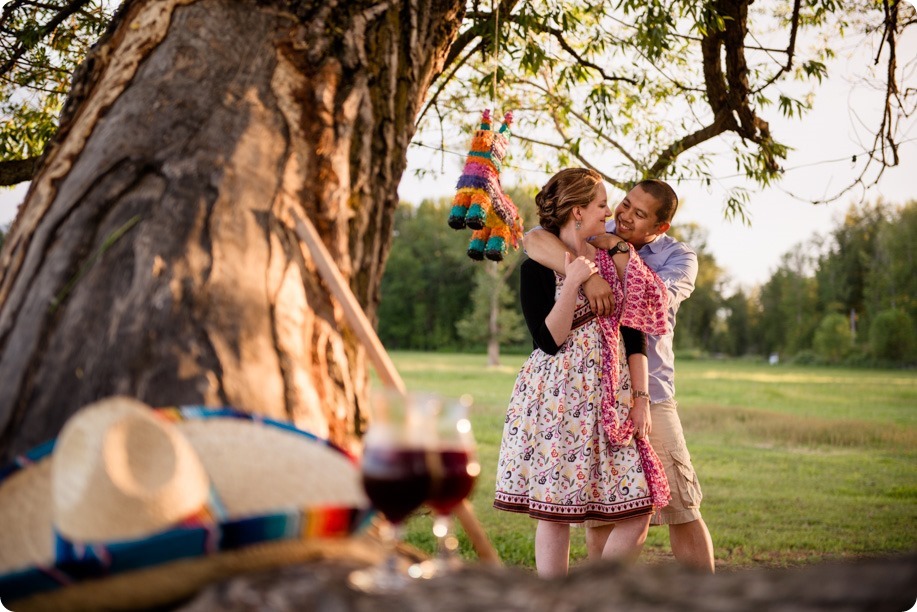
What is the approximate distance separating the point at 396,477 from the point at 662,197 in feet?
9.21

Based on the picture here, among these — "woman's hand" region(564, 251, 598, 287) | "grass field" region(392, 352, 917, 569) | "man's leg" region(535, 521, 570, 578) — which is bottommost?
"grass field" region(392, 352, 917, 569)

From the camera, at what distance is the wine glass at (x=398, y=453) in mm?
1697

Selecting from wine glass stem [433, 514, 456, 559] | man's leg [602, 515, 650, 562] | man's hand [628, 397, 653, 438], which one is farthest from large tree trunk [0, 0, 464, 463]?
man's leg [602, 515, 650, 562]

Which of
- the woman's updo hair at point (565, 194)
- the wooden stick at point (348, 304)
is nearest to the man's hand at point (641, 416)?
the woman's updo hair at point (565, 194)

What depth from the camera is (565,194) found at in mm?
3893

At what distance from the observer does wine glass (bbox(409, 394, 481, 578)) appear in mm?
1731

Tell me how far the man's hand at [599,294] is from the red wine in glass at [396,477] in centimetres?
216

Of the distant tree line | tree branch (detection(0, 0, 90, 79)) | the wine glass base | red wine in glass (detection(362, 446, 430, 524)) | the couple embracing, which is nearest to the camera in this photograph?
the wine glass base

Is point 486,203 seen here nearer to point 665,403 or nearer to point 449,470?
point 665,403

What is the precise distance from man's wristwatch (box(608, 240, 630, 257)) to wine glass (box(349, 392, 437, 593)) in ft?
7.68

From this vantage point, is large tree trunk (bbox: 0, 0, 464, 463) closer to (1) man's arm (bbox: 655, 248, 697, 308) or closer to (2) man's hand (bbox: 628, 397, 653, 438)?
(2) man's hand (bbox: 628, 397, 653, 438)

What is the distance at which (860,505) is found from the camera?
8.39 meters

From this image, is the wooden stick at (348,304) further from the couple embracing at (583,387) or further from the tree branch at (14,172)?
the tree branch at (14,172)

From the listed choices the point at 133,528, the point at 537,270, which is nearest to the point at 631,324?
the point at 537,270
